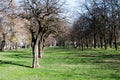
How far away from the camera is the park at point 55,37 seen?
26.4 metres

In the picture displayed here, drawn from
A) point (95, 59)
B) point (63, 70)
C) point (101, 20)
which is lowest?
point (63, 70)

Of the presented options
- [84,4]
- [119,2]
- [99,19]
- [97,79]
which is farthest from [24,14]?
[84,4]

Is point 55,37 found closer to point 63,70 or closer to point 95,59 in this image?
point 95,59

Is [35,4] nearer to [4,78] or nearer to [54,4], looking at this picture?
[54,4]

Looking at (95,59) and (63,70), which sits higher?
(95,59)

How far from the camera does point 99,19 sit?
8600cm

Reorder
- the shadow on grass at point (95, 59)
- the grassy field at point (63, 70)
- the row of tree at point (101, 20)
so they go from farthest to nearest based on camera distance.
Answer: the row of tree at point (101, 20), the shadow on grass at point (95, 59), the grassy field at point (63, 70)

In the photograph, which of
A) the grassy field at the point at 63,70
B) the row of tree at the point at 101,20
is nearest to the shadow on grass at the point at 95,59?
the grassy field at the point at 63,70

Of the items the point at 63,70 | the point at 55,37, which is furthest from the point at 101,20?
the point at 63,70

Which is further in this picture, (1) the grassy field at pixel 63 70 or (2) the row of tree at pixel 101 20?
(2) the row of tree at pixel 101 20

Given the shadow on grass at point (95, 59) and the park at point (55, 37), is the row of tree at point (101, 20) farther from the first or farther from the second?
the shadow on grass at point (95, 59)

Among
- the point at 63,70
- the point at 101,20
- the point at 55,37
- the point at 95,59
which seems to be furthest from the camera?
the point at 101,20

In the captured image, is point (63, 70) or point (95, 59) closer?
point (63, 70)

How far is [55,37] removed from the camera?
68.8 m
